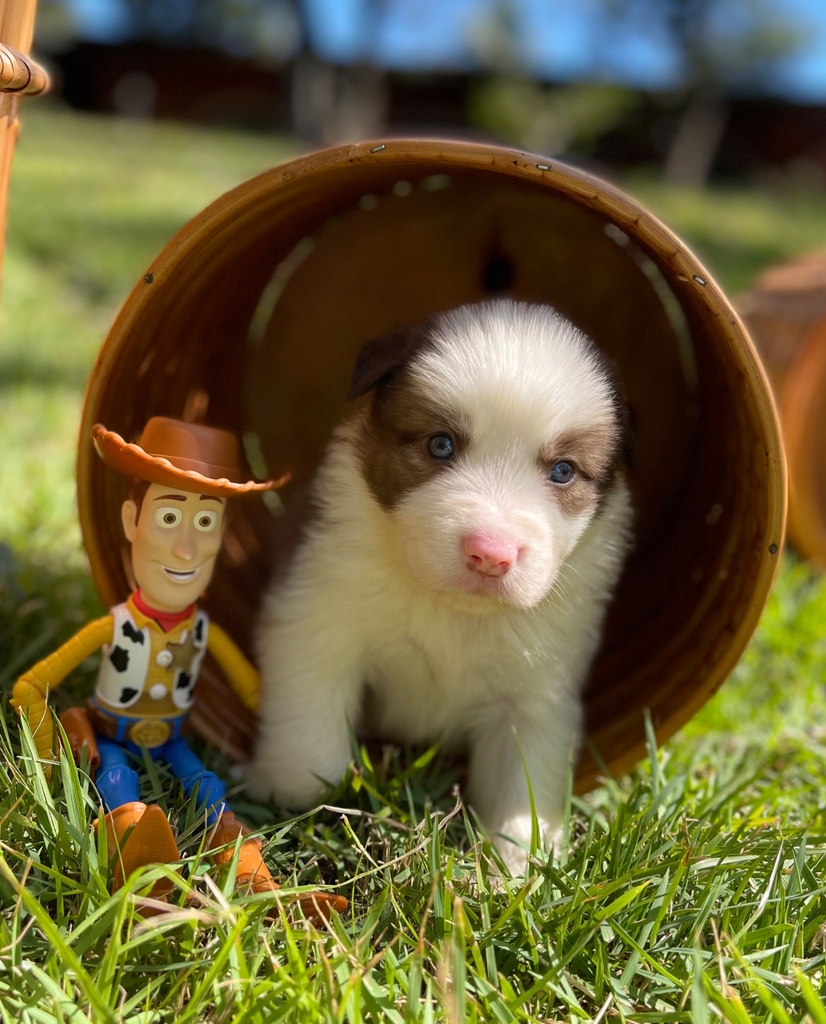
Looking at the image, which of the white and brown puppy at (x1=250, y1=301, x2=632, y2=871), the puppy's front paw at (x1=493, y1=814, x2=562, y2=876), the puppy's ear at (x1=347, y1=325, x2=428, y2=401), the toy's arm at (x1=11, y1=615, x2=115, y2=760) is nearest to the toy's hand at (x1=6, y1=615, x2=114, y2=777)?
the toy's arm at (x1=11, y1=615, x2=115, y2=760)

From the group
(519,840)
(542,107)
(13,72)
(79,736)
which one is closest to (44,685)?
(79,736)

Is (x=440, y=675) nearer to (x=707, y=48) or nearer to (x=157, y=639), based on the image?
(x=157, y=639)

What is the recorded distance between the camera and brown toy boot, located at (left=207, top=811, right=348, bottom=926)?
7.22ft

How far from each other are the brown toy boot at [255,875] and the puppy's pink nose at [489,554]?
32.5 inches

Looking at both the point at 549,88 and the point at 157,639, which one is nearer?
the point at 157,639

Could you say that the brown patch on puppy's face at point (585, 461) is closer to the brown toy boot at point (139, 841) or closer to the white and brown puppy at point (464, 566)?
the white and brown puppy at point (464, 566)

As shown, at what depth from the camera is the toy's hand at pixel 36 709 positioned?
2422 mm

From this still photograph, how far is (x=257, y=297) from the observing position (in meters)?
4.07

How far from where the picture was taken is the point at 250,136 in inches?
806

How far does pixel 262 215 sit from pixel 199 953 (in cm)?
222

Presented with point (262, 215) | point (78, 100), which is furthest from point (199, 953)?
point (78, 100)

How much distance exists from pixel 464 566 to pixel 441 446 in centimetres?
38

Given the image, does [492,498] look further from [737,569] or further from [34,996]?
[34,996]

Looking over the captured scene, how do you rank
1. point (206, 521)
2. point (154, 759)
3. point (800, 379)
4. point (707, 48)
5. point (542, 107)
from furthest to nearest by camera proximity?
1. point (542, 107)
2. point (707, 48)
3. point (800, 379)
4. point (154, 759)
5. point (206, 521)
